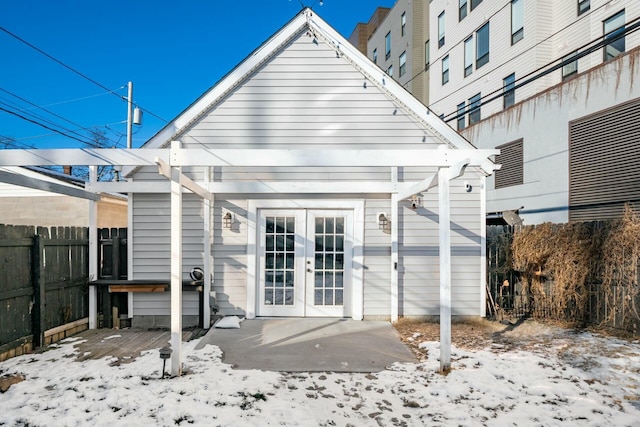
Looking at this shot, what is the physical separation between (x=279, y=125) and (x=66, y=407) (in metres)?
4.40

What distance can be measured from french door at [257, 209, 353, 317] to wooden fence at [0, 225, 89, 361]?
2703 mm

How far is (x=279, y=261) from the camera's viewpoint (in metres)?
6.12

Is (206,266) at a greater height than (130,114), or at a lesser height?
lesser

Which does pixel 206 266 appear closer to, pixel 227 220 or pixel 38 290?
pixel 227 220

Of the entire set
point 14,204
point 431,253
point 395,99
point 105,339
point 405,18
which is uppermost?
point 405,18

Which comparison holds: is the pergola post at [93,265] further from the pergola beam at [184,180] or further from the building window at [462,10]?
the building window at [462,10]

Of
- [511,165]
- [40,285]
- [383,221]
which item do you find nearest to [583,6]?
[511,165]

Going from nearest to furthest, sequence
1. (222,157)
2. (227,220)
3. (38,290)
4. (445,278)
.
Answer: (222,157) < (445,278) < (38,290) < (227,220)

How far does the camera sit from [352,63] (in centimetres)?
595

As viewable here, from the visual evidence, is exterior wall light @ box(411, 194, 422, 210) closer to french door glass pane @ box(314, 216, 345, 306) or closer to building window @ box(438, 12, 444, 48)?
french door glass pane @ box(314, 216, 345, 306)

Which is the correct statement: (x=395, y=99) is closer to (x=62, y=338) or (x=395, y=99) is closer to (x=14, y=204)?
(x=62, y=338)

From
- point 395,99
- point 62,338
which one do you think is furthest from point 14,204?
point 395,99

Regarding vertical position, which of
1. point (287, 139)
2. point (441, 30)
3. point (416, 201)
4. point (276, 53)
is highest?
point (441, 30)

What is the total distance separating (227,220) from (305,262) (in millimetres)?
1423
